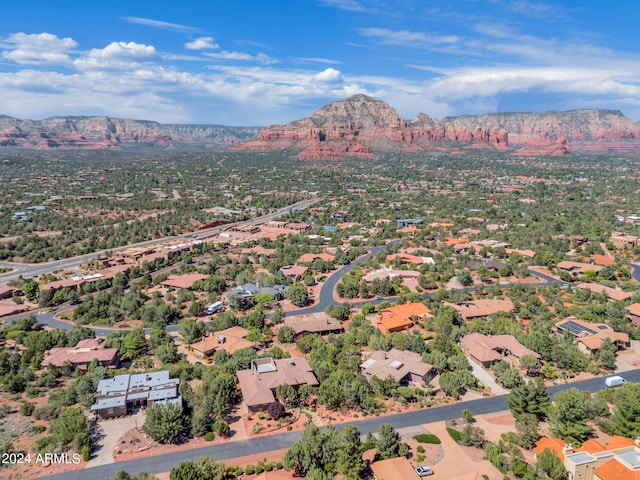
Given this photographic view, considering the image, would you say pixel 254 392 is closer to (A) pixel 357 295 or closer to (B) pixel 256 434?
(B) pixel 256 434

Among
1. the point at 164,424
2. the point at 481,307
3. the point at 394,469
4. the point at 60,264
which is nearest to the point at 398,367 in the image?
the point at 394,469

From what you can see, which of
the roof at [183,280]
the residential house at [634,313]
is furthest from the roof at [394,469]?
the roof at [183,280]

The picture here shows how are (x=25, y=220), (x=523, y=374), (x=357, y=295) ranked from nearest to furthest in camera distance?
(x=523, y=374), (x=357, y=295), (x=25, y=220)

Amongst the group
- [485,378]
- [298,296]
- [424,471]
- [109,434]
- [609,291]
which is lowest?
[109,434]

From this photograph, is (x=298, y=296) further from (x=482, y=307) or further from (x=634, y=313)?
(x=634, y=313)

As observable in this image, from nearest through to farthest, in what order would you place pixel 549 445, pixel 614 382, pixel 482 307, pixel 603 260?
pixel 549 445, pixel 614 382, pixel 482 307, pixel 603 260

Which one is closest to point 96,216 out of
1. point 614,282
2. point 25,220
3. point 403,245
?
point 25,220
